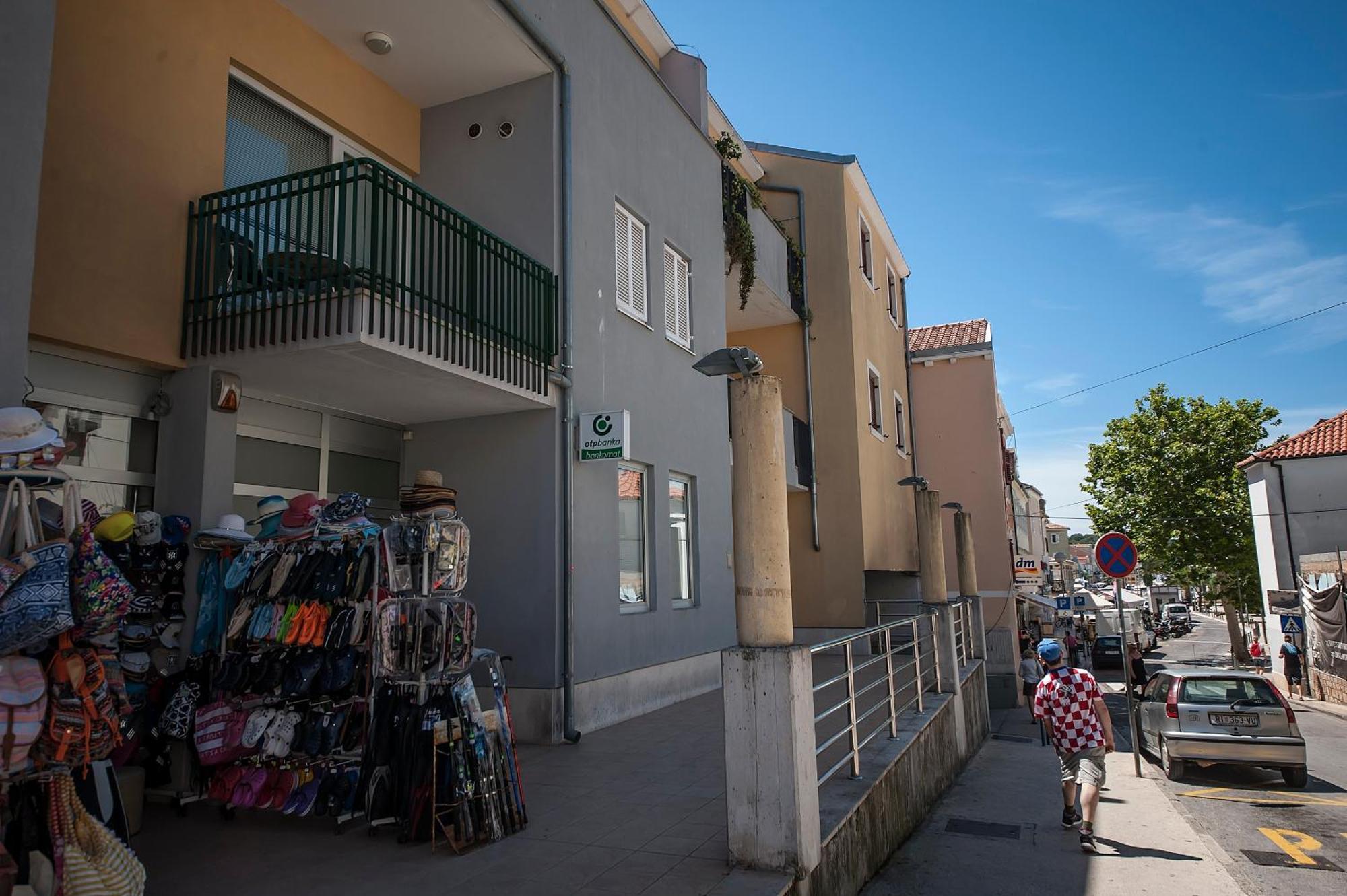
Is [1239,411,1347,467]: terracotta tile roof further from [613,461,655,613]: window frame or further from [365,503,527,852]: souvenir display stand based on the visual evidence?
[365,503,527,852]: souvenir display stand

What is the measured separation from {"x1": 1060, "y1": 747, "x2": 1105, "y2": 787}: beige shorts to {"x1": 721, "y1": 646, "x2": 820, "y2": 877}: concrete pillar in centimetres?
383

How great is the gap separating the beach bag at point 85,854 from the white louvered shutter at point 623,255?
788 centimetres

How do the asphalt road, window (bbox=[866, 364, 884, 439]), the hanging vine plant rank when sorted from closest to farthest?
the asphalt road, the hanging vine plant, window (bbox=[866, 364, 884, 439])

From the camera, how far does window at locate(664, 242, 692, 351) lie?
1262 centimetres

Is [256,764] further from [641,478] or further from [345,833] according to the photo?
[641,478]

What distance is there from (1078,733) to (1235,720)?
520 centimetres

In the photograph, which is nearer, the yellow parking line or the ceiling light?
the ceiling light

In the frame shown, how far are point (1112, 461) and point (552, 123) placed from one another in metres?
36.3

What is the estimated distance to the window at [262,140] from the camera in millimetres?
8055

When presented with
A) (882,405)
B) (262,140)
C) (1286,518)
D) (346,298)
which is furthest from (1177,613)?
(346,298)

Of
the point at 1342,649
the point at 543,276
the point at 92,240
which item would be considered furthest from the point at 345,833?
the point at 1342,649

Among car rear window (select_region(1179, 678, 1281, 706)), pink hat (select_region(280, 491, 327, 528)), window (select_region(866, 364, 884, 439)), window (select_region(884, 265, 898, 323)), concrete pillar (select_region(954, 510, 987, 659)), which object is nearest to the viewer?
pink hat (select_region(280, 491, 327, 528))

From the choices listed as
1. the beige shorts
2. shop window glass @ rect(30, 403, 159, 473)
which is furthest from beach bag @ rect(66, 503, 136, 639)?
the beige shorts

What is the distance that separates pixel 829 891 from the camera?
5.30 metres
